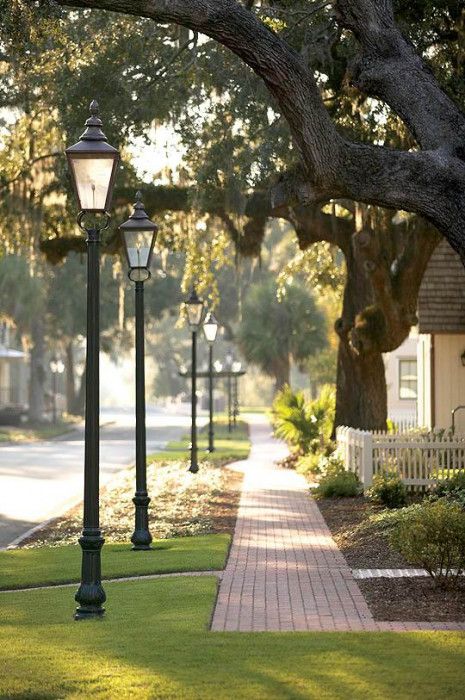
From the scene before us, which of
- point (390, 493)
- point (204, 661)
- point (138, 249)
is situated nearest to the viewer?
point (204, 661)

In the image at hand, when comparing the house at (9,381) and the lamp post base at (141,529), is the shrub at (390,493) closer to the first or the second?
the lamp post base at (141,529)

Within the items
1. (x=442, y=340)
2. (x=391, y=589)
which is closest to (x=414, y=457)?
(x=442, y=340)

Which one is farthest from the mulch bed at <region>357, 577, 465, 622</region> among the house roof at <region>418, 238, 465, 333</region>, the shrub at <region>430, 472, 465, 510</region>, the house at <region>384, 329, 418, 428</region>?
the house at <region>384, 329, 418, 428</region>

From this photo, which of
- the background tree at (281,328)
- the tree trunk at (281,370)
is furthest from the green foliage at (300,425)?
the tree trunk at (281,370)

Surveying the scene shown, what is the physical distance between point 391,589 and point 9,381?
231ft

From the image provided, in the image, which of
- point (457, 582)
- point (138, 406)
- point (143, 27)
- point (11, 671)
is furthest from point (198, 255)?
point (11, 671)

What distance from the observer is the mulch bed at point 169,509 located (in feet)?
61.2

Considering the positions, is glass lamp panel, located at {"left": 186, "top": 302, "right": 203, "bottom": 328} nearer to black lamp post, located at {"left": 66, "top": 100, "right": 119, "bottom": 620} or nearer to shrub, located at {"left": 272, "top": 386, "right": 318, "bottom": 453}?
shrub, located at {"left": 272, "top": 386, "right": 318, "bottom": 453}

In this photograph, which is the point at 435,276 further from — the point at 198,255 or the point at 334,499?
the point at 334,499

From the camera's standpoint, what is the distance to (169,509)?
22078mm

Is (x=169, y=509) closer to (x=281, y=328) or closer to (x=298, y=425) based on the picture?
(x=298, y=425)

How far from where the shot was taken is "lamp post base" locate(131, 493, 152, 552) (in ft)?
54.6

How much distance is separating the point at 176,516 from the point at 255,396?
4822 inches

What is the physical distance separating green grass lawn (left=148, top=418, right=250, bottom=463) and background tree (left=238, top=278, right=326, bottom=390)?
8725 millimetres
